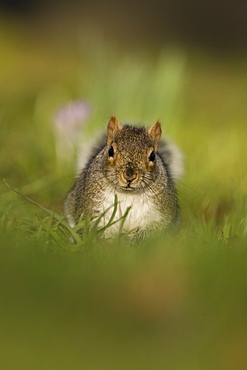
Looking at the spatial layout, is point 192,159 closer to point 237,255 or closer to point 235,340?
point 237,255

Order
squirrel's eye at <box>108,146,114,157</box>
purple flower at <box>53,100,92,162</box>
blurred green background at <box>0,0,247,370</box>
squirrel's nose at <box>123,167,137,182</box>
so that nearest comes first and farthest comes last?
blurred green background at <box>0,0,247,370</box> < squirrel's nose at <box>123,167,137,182</box> < squirrel's eye at <box>108,146,114,157</box> < purple flower at <box>53,100,92,162</box>

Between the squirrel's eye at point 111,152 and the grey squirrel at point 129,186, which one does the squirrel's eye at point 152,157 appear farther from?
the squirrel's eye at point 111,152

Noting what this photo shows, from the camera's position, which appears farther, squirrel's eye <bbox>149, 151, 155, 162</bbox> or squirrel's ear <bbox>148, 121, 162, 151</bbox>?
squirrel's ear <bbox>148, 121, 162, 151</bbox>

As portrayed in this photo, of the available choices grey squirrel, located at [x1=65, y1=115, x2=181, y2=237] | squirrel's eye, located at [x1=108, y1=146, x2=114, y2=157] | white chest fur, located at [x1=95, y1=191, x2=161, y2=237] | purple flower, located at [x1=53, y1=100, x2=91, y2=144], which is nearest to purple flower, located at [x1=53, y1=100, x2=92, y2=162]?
purple flower, located at [x1=53, y1=100, x2=91, y2=144]

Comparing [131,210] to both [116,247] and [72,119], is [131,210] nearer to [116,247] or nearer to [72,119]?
[116,247]

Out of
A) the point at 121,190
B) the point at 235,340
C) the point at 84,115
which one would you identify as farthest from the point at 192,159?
the point at 235,340

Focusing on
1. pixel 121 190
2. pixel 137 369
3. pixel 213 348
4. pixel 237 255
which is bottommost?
pixel 137 369

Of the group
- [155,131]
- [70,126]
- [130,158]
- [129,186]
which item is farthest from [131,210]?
[70,126]

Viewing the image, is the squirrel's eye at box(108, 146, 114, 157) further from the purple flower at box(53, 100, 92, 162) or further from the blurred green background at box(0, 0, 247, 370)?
the purple flower at box(53, 100, 92, 162)

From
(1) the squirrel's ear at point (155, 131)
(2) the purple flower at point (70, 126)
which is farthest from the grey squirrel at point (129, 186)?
(2) the purple flower at point (70, 126)
